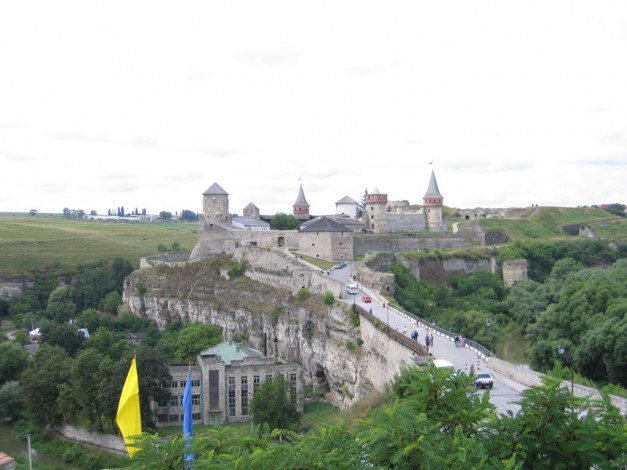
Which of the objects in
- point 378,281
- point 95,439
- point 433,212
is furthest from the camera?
point 433,212

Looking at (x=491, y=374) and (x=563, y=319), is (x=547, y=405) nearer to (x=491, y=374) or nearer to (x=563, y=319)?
(x=491, y=374)

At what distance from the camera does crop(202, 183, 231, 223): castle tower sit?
212 feet

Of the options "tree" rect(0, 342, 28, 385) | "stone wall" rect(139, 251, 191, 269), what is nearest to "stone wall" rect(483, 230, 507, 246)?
"stone wall" rect(139, 251, 191, 269)

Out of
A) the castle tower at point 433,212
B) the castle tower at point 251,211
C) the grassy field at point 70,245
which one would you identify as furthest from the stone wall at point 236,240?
the grassy field at point 70,245

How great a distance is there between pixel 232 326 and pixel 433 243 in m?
23.9

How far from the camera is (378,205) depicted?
65438 millimetres

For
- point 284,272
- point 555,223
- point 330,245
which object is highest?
point 555,223

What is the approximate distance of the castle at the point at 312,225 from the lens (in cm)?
5172

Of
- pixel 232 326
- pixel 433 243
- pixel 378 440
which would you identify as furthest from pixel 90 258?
pixel 378 440

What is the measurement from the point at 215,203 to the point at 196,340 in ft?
65.4

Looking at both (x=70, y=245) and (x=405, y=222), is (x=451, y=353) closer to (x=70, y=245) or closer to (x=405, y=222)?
(x=405, y=222)

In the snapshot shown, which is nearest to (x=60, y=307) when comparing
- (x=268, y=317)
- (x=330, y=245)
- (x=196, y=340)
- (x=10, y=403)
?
(x=196, y=340)

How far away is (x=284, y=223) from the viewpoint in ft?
222

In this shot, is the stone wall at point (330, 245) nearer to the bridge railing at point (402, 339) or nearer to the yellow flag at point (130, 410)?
the bridge railing at point (402, 339)
